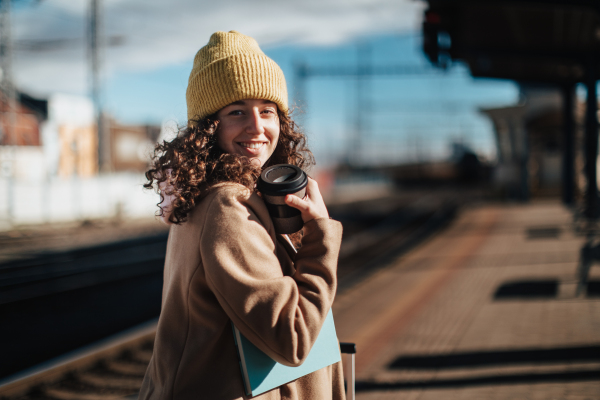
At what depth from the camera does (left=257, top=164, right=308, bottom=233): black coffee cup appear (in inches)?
57.7

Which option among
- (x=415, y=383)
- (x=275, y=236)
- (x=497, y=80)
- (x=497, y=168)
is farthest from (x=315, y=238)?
(x=497, y=168)

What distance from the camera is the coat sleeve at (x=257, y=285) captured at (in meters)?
1.34

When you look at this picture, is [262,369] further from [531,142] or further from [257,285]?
[531,142]

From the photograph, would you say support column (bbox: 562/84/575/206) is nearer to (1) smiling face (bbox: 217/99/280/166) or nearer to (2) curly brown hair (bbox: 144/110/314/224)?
(1) smiling face (bbox: 217/99/280/166)

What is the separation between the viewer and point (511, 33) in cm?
1148

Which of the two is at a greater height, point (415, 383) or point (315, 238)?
point (315, 238)

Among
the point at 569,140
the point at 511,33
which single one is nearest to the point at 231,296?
the point at 511,33

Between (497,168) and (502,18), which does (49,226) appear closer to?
(502,18)

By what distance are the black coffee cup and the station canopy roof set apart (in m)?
7.57

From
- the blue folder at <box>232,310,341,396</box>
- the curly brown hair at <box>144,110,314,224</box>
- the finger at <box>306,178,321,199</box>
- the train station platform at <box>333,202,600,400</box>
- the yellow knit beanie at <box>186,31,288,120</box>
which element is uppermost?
the yellow knit beanie at <box>186,31,288,120</box>

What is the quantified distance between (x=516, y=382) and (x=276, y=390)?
139 inches

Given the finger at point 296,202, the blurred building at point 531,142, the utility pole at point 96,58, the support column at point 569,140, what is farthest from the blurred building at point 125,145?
the finger at point 296,202

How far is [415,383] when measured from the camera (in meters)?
4.54

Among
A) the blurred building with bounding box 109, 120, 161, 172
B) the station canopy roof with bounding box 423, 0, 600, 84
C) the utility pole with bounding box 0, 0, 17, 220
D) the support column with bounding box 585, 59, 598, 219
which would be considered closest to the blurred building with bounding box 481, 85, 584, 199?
the station canopy roof with bounding box 423, 0, 600, 84
